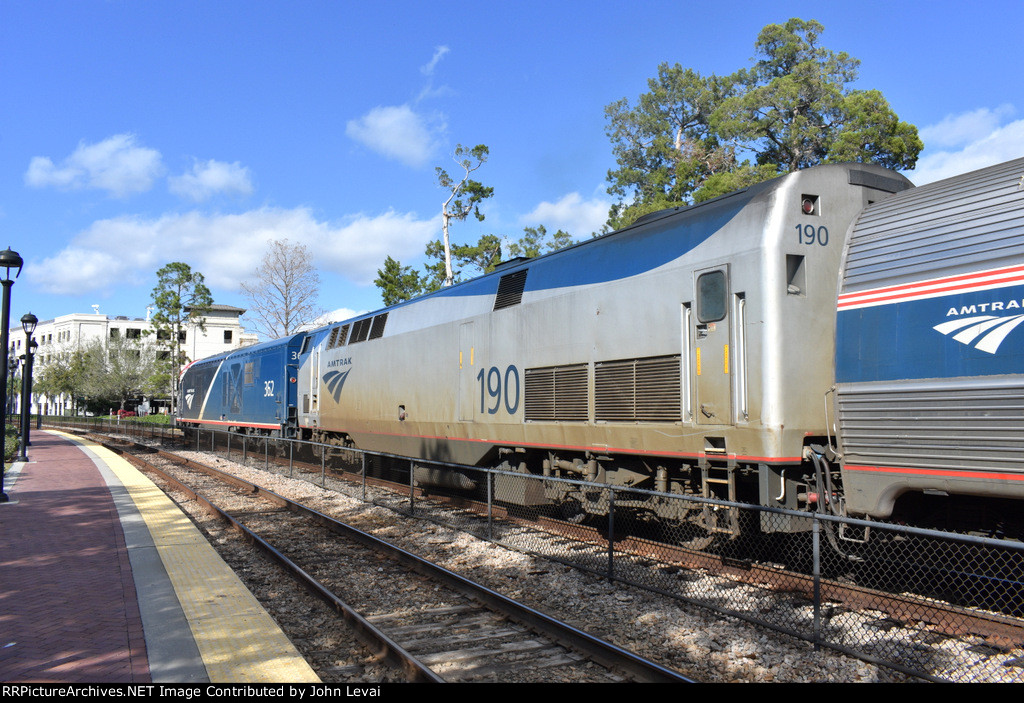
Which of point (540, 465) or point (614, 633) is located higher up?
point (540, 465)

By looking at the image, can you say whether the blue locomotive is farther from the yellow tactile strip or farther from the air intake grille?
the yellow tactile strip

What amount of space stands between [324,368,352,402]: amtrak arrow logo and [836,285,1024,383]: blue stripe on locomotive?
1308 cm

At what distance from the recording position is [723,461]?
23.7 ft

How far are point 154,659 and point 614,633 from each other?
3565mm

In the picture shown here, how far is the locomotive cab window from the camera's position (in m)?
7.29

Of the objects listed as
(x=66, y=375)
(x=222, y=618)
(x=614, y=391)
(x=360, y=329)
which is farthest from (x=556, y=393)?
(x=66, y=375)

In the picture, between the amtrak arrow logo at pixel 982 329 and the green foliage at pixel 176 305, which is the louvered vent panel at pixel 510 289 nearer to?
the amtrak arrow logo at pixel 982 329

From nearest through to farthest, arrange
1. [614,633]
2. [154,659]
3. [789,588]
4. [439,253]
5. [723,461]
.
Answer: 1. [154,659]
2. [614,633]
3. [789,588]
4. [723,461]
5. [439,253]

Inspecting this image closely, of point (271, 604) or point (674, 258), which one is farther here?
point (674, 258)

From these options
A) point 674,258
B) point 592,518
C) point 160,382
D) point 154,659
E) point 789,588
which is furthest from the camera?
point 160,382

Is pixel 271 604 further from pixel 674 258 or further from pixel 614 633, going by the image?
pixel 674 258

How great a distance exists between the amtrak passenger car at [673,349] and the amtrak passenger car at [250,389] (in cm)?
1052

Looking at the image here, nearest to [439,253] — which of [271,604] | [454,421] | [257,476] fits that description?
[257,476]

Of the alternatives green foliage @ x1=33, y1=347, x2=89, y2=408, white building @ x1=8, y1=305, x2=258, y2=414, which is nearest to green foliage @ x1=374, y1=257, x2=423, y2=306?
green foliage @ x1=33, y1=347, x2=89, y2=408
